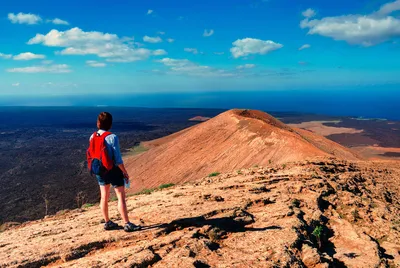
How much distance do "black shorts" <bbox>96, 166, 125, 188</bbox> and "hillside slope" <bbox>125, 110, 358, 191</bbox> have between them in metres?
15.7

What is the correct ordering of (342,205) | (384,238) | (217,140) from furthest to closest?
(217,140), (342,205), (384,238)

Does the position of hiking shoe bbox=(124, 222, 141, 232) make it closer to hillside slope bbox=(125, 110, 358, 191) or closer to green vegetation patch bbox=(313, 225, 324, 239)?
green vegetation patch bbox=(313, 225, 324, 239)

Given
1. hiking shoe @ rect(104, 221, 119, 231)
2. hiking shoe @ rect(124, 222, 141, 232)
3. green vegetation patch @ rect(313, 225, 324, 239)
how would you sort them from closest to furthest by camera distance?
hiking shoe @ rect(124, 222, 141, 232), hiking shoe @ rect(104, 221, 119, 231), green vegetation patch @ rect(313, 225, 324, 239)

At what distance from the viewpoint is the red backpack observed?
495 centimetres

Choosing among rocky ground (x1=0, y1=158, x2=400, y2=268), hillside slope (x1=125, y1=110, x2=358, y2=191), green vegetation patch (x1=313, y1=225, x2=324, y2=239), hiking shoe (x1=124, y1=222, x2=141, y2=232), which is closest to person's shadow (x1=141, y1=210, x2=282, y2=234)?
rocky ground (x1=0, y1=158, x2=400, y2=268)

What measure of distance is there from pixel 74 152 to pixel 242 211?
5041 cm

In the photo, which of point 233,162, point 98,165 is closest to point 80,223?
point 98,165

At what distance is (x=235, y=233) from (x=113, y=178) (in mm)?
2324

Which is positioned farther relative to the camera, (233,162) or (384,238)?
(233,162)

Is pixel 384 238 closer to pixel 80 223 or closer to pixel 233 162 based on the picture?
pixel 80 223

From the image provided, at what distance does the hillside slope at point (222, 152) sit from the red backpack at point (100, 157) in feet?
52.5

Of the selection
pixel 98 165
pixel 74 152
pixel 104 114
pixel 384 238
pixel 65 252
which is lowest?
pixel 74 152

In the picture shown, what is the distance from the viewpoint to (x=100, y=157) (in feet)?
16.3

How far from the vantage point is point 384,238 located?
20.4 ft
